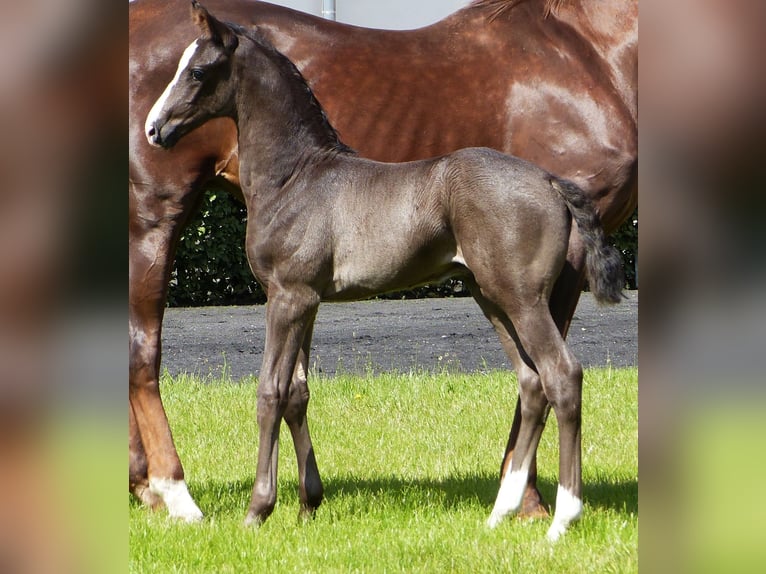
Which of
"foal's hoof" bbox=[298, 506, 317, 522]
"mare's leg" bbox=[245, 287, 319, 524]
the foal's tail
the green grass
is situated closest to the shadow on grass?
the green grass

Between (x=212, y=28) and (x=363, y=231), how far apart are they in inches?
43.2

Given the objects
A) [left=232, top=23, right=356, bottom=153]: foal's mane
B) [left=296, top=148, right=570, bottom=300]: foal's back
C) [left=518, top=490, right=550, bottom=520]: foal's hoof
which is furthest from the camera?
[left=518, top=490, right=550, bottom=520]: foal's hoof

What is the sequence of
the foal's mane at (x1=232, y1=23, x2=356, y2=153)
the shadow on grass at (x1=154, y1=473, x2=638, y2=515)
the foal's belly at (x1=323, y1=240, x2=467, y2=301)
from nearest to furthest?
the foal's belly at (x1=323, y1=240, x2=467, y2=301), the foal's mane at (x1=232, y1=23, x2=356, y2=153), the shadow on grass at (x1=154, y1=473, x2=638, y2=515)

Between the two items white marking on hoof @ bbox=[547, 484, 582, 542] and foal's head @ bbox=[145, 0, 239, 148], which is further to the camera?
foal's head @ bbox=[145, 0, 239, 148]

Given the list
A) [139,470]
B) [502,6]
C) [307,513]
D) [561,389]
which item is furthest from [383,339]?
[561,389]

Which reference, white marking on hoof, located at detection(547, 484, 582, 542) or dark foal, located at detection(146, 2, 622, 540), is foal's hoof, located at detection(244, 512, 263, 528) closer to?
dark foal, located at detection(146, 2, 622, 540)

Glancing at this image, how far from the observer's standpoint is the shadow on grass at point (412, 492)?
15.1 ft

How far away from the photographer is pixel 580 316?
1173 centimetres

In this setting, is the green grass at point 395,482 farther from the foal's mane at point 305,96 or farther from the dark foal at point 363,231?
the foal's mane at point 305,96

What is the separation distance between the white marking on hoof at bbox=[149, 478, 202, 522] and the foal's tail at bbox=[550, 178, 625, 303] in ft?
7.12

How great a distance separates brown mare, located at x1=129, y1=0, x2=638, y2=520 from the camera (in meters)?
4.56
